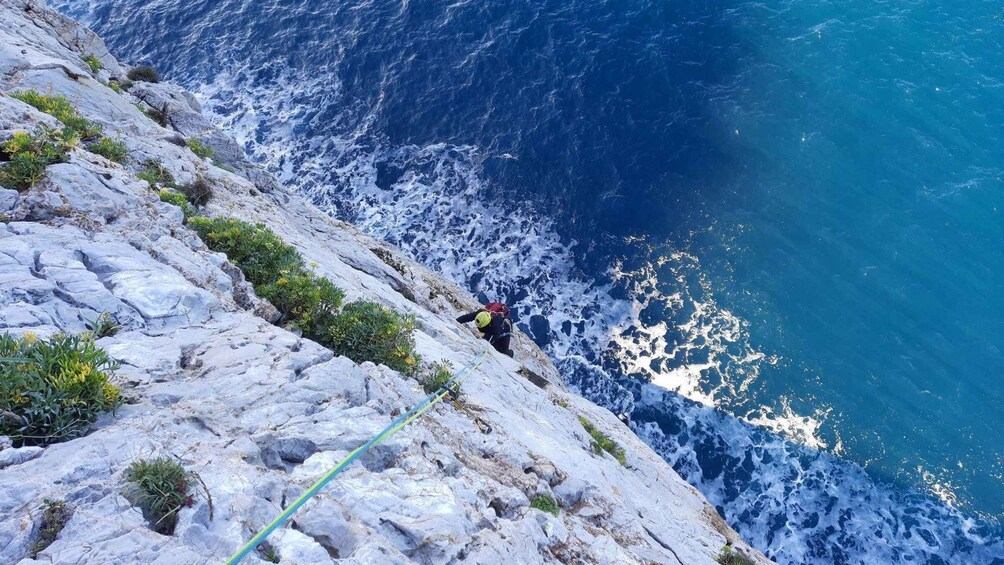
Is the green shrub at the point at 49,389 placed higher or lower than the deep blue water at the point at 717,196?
higher

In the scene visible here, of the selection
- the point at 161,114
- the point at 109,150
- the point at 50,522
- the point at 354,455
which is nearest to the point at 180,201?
the point at 109,150

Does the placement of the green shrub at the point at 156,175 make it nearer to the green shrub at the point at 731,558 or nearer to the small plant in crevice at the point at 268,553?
the small plant in crevice at the point at 268,553

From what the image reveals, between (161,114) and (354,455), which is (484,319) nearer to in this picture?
(354,455)

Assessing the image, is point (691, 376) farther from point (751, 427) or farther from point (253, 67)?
point (253, 67)

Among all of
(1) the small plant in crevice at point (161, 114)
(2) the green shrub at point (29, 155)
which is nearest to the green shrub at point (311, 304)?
(2) the green shrub at point (29, 155)

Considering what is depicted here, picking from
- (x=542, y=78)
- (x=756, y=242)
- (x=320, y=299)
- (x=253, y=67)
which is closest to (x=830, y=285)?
(x=756, y=242)

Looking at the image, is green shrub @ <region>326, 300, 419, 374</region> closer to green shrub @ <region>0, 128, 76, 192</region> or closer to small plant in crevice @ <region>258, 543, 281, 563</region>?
small plant in crevice @ <region>258, 543, 281, 563</region>
